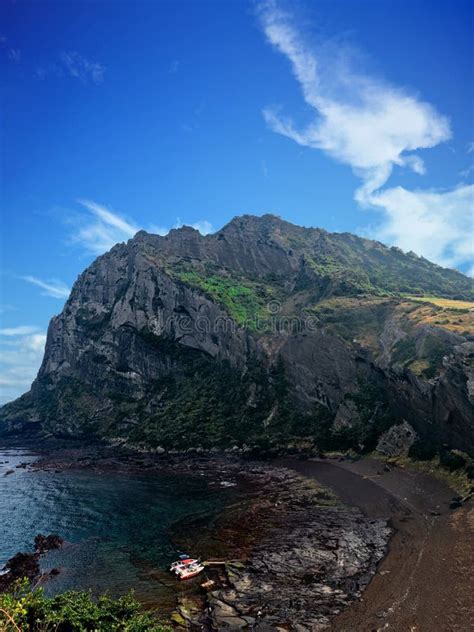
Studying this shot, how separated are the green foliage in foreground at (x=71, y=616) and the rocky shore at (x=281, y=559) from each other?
301 inches

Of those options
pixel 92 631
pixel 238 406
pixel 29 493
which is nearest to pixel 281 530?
pixel 92 631

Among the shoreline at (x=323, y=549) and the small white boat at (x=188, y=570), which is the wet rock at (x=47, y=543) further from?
the small white boat at (x=188, y=570)

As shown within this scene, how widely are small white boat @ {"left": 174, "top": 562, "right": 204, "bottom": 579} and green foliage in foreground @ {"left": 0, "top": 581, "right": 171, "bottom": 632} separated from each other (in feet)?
42.8

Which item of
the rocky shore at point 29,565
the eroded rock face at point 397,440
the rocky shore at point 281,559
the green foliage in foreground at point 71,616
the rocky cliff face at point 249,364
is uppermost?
the rocky cliff face at point 249,364

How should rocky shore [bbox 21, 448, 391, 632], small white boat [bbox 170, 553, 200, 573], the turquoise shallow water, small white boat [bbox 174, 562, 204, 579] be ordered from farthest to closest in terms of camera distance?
the turquoise shallow water < small white boat [bbox 170, 553, 200, 573] < small white boat [bbox 174, 562, 204, 579] < rocky shore [bbox 21, 448, 391, 632]

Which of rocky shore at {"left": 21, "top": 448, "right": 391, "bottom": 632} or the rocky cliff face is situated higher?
the rocky cliff face

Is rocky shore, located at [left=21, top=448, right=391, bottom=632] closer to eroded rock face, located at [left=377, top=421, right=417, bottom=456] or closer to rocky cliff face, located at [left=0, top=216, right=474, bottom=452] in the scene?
eroded rock face, located at [left=377, top=421, right=417, bottom=456]

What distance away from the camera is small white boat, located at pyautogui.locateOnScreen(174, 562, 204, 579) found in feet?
129

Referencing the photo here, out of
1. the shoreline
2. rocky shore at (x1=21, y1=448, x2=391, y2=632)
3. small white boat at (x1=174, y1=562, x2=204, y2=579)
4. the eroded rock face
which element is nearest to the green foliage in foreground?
the shoreline

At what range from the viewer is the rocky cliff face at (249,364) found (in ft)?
292

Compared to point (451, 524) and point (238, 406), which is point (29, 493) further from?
point (451, 524)

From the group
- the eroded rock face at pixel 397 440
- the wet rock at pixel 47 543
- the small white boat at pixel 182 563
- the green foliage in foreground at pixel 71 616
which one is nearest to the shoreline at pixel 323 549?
the small white boat at pixel 182 563

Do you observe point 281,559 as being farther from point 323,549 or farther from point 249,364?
point 249,364

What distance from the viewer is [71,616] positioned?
968 inches
